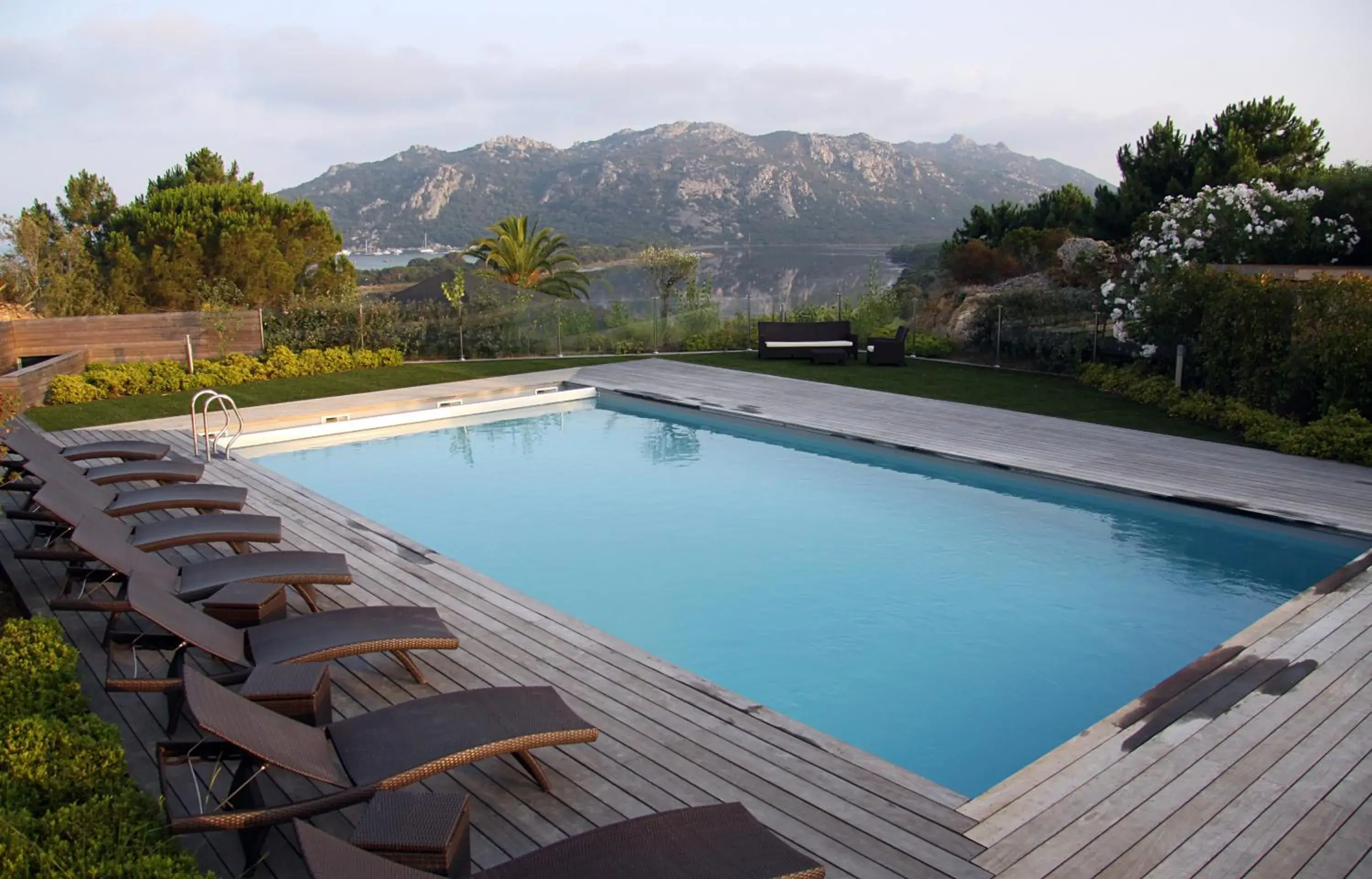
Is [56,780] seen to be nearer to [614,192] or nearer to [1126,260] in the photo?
[1126,260]

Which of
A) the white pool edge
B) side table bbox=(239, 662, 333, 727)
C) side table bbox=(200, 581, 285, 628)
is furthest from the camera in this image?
the white pool edge

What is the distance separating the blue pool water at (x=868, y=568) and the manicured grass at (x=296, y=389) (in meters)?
2.58

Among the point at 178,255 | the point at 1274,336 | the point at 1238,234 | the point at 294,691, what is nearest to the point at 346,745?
the point at 294,691

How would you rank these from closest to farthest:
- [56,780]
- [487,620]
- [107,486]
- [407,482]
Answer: [56,780], [487,620], [107,486], [407,482]

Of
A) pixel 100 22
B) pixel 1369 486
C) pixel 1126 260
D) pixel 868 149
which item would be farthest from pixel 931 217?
pixel 1369 486

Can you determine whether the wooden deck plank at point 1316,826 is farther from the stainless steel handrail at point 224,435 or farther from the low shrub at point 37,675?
the stainless steel handrail at point 224,435

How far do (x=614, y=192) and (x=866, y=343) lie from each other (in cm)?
4218

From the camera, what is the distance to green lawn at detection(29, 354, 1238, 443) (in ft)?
37.8

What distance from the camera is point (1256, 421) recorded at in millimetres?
10266

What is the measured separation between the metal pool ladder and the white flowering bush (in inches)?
438

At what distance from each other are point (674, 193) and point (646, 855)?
183 feet

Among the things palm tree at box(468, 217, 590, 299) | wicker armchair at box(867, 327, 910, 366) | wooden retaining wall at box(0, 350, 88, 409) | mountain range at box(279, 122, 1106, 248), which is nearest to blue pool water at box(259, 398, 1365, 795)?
wooden retaining wall at box(0, 350, 88, 409)

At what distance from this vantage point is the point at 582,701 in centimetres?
443

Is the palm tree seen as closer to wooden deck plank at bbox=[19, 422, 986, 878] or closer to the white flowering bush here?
the white flowering bush
